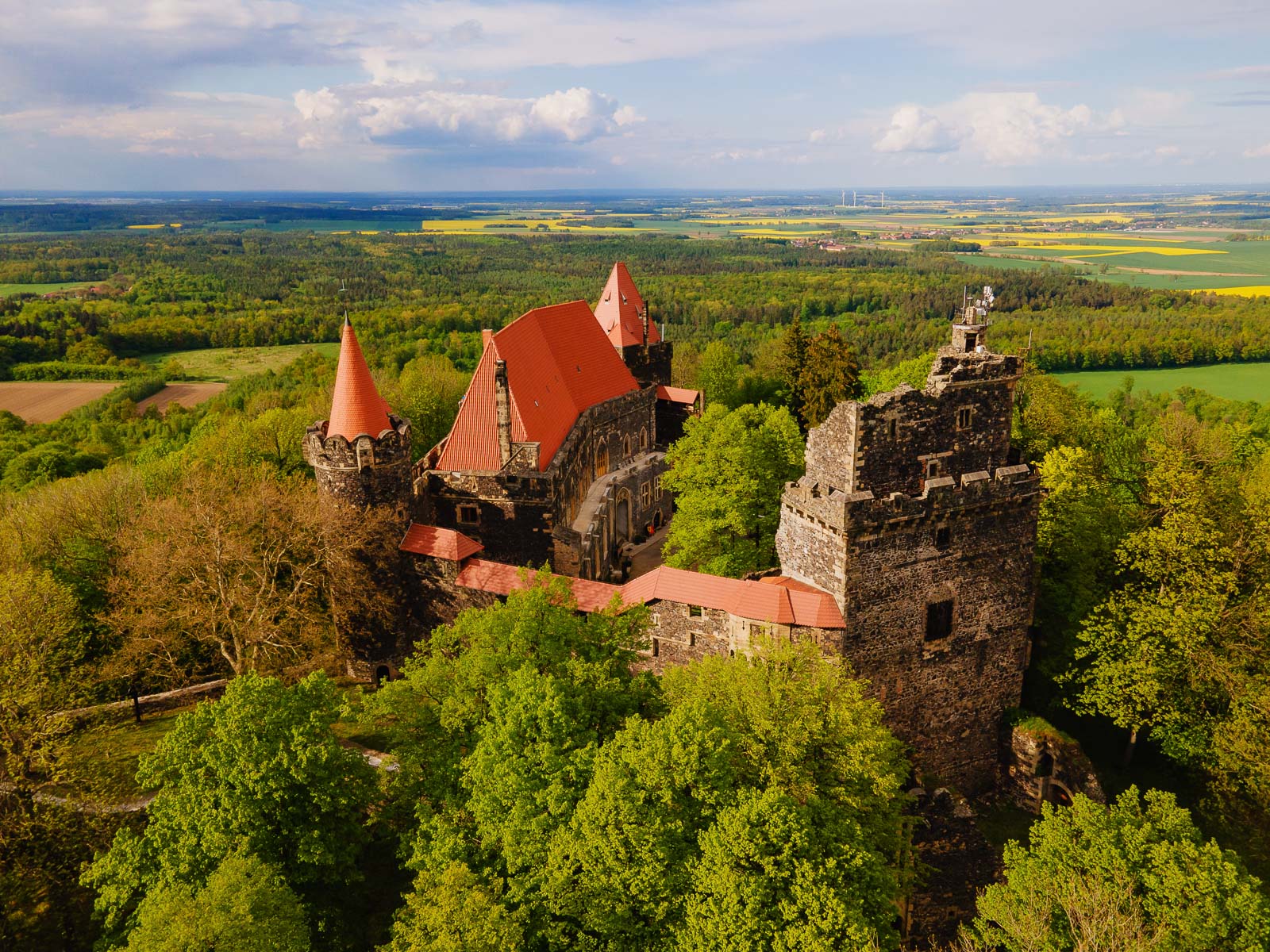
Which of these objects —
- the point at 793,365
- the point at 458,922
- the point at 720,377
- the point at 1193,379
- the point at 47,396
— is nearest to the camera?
the point at 458,922

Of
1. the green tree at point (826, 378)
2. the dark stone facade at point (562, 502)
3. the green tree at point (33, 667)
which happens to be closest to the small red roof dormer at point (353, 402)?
the dark stone facade at point (562, 502)

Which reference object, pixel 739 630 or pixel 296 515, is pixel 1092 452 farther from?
pixel 296 515

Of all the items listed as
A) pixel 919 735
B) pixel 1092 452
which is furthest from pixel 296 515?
pixel 1092 452

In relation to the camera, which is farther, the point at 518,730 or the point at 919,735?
the point at 919,735

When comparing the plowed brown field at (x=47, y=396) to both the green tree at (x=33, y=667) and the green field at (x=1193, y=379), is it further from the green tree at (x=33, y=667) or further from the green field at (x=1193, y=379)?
the green field at (x=1193, y=379)

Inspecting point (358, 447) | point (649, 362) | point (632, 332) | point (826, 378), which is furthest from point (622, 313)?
point (358, 447)

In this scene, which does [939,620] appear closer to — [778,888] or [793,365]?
[778,888]

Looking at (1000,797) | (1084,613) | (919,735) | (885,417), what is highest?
(885,417)
